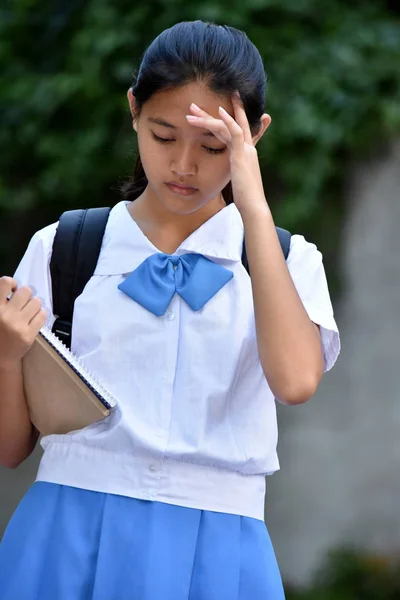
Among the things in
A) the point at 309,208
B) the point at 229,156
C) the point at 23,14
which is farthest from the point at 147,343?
the point at 23,14

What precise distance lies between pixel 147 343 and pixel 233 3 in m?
3.28

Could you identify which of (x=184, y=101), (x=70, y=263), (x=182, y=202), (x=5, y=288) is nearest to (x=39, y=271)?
(x=70, y=263)

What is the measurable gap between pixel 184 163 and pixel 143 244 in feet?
0.70

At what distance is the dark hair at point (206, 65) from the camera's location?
85.3 inches

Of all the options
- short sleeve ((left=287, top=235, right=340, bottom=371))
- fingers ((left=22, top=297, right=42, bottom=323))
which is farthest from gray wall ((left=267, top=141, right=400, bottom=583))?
fingers ((left=22, top=297, right=42, bottom=323))

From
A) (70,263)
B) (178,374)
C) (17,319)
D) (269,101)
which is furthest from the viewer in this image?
(269,101)

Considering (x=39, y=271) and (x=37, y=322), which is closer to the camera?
(x=37, y=322)

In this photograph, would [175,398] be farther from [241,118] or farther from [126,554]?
[241,118]

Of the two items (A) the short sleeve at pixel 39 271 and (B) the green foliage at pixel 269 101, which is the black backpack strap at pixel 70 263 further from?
(B) the green foliage at pixel 269 101

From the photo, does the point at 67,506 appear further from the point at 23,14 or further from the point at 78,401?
the point at 23,14

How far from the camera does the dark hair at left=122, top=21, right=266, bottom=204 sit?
2.17 meters

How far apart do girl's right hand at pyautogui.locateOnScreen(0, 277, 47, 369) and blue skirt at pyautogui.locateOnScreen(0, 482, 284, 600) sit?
0.91 feet

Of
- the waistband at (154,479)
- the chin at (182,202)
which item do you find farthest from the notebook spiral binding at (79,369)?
the chin at (182,202)

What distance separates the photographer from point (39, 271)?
2.25 metres
